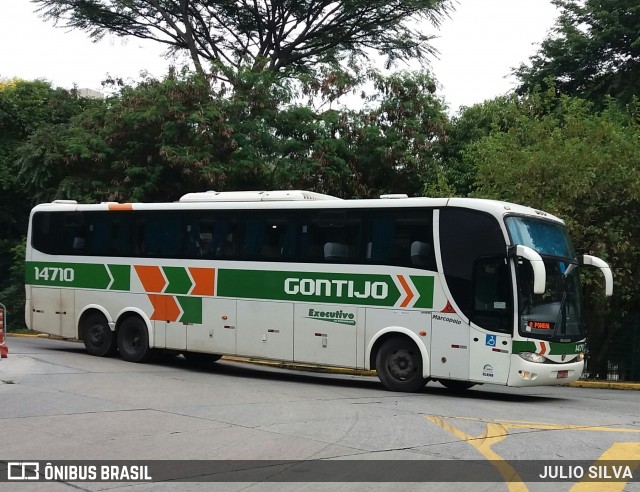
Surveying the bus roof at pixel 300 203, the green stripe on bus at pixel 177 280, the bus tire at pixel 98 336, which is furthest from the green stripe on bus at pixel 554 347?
the bus tire at pixel 98 336

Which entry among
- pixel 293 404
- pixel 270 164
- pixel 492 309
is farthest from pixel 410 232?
pixel 270 164

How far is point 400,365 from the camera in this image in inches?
636

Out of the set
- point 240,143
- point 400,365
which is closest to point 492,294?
point 400,365

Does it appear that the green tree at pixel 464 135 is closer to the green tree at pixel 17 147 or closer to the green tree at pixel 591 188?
the green tree at pixel 591 188

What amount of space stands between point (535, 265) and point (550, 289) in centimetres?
136

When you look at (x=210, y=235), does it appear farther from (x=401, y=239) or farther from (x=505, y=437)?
(x=505, y=437)

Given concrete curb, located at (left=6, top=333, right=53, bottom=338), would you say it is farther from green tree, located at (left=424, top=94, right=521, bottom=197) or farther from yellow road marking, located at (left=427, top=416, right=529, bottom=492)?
yellow road marking, located at (left=427, top=416, right=529, bottom=492)

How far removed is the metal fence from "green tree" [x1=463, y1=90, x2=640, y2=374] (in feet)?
0.10

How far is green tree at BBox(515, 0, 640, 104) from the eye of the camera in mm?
33188

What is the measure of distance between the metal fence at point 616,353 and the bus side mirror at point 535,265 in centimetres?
871

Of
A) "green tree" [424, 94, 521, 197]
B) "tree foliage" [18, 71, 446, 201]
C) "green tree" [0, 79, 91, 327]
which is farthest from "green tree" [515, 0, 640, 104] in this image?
"green tree" [0, 79, 91, 327]

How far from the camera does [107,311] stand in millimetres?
20500

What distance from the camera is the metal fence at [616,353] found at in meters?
22.3

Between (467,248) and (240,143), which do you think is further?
(240,143)
